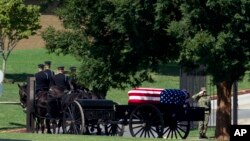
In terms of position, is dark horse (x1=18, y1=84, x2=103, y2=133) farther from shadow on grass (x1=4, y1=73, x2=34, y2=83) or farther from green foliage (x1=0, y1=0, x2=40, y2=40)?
shadow on grass (x1=4, y1=73, x2=34, y2=83)

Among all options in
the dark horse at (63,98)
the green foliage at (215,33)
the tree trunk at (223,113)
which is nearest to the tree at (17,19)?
the dark horse at (63,98)

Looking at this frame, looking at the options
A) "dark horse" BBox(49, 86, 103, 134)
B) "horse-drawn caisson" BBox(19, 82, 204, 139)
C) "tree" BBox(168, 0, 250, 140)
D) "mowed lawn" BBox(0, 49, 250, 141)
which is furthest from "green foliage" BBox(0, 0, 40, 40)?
"tree" BBox(168, 0, 250, 140)

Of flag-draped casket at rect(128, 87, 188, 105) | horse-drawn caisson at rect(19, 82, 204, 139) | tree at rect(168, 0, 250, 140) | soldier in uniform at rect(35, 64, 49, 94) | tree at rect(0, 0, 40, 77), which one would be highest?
tree at rect(0, 0, 40, 77)

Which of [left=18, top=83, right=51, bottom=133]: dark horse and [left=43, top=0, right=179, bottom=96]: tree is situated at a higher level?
[left=43, top=0, right=179, bottom=96]: tree

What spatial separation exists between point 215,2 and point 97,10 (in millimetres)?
3341

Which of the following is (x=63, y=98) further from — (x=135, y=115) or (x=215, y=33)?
(x=215, y=33)

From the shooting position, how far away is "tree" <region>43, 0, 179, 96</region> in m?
19.5

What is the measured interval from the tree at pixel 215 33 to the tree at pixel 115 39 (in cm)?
73

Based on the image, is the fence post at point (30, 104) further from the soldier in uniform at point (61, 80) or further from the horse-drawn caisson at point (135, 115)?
the horse-drawn caisson at point (135, 115)

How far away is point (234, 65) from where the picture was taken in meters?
19.1

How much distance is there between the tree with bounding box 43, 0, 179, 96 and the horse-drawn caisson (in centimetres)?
66

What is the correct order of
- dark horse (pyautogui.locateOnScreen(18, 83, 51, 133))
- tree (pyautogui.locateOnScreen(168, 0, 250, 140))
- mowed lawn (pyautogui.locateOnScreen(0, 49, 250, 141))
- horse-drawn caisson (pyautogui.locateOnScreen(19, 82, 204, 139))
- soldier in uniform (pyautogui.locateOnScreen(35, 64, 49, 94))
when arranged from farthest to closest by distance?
mowed lawn (pyautogui.locateOnScreen(0, 49, 250, 141)) → soldier in uniform (pyautogui.locateOnScreen(35, 64, 49, 94)) → dark horse (pyautogui.locateOnScreen(18, 83, 51, 133)) → horse-drawn caisson (pyautogui.locateOnScreen(19, 82, 204, 139)) → tree (pyautogui.locateOnScreen(168, 0, 250, 140))

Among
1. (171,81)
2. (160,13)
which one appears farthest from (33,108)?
(171,81)

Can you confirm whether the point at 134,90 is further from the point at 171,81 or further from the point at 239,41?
the point at 171,81
